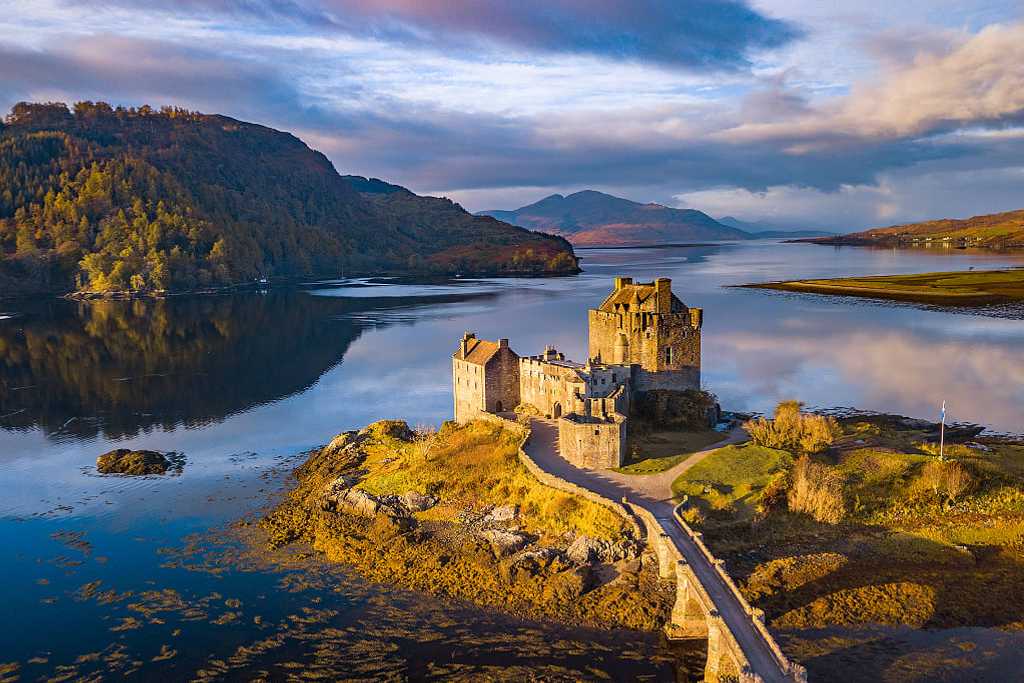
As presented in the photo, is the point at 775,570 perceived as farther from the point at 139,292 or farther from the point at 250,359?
the point at 139,292

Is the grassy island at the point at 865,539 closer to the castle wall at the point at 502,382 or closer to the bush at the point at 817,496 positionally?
the bush at the point at 817,496

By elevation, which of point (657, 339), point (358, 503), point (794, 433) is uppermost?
point (657, 339)

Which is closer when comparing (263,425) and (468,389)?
(468,389)

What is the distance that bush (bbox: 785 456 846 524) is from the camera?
42281 millimetres

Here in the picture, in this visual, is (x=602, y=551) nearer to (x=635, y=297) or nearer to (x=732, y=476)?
(x=732, y=476)

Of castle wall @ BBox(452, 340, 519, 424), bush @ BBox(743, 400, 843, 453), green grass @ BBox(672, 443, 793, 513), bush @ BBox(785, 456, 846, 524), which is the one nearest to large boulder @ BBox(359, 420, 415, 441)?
castle wall @ BBox(452, 340, 519, 424)

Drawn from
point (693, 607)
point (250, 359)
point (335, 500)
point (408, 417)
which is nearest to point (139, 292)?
point (250, 359)

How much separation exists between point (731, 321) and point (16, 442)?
109913mm

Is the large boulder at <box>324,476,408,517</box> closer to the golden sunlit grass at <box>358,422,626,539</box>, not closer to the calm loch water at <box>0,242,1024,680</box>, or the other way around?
the golden sunlit grass at <box>358,422,626,539</box>

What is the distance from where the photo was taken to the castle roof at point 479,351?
58.8m

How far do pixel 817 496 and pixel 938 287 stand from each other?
148 m

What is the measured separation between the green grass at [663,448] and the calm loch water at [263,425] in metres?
15.9

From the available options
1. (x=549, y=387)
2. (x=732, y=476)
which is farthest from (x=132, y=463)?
(x=732, y=476)

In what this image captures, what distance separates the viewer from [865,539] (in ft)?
132
